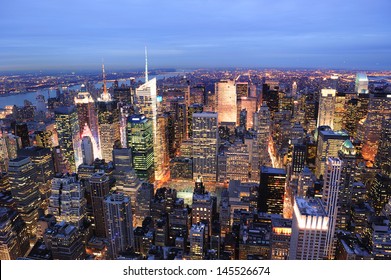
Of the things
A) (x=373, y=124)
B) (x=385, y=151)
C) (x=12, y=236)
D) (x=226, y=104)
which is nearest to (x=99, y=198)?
(x=12, y=236)

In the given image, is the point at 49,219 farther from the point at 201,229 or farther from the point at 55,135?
the point at 55,135

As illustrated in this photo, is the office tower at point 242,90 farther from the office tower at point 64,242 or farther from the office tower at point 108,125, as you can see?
the office tower at point 64,242

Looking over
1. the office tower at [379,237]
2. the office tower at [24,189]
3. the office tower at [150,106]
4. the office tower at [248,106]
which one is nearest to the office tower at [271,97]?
the office tower at [248,106]

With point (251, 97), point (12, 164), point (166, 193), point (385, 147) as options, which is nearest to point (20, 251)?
point (12, 164)

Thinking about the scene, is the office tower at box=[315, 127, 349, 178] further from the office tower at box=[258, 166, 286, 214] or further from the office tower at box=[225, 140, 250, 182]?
the office tower at box=[225, 140, 250, 182]

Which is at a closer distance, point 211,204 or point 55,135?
point 211,204

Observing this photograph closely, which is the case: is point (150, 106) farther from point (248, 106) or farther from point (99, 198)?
point (248, 106)

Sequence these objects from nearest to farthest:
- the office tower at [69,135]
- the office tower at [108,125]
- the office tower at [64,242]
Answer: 1. the office tower at [64,242]
2. the office tower at [69,135]
3. the office tower at [108,125]
